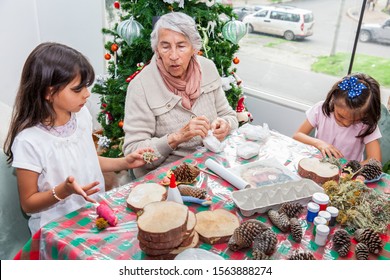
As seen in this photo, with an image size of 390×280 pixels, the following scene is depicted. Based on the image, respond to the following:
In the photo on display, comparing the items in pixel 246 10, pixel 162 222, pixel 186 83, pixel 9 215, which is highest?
pixel 246 10

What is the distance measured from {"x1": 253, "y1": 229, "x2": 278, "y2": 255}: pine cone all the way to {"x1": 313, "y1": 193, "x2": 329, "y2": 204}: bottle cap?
27 centimetres

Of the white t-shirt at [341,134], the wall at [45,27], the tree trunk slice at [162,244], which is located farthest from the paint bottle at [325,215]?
the wall at [45,27]

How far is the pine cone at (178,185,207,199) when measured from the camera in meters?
1.36

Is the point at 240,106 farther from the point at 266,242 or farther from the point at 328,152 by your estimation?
the point at 266,242

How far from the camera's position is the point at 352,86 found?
1852 millimetres

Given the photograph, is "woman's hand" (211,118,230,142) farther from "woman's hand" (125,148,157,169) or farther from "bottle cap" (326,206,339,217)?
"bottle cap" (326,206,339,217)

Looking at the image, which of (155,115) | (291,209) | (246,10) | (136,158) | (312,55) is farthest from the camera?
(246,10)

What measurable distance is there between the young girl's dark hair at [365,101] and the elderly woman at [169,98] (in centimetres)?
61

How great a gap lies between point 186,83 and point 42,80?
2.72ft

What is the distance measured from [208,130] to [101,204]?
71 cm

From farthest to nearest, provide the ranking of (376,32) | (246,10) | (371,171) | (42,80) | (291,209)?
(246,10), (376,32), (371,171), (42,80), (291,209)

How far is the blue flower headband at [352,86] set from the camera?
183 cm

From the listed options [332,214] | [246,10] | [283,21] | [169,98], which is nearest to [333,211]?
[332,214]

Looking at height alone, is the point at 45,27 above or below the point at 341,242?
above
